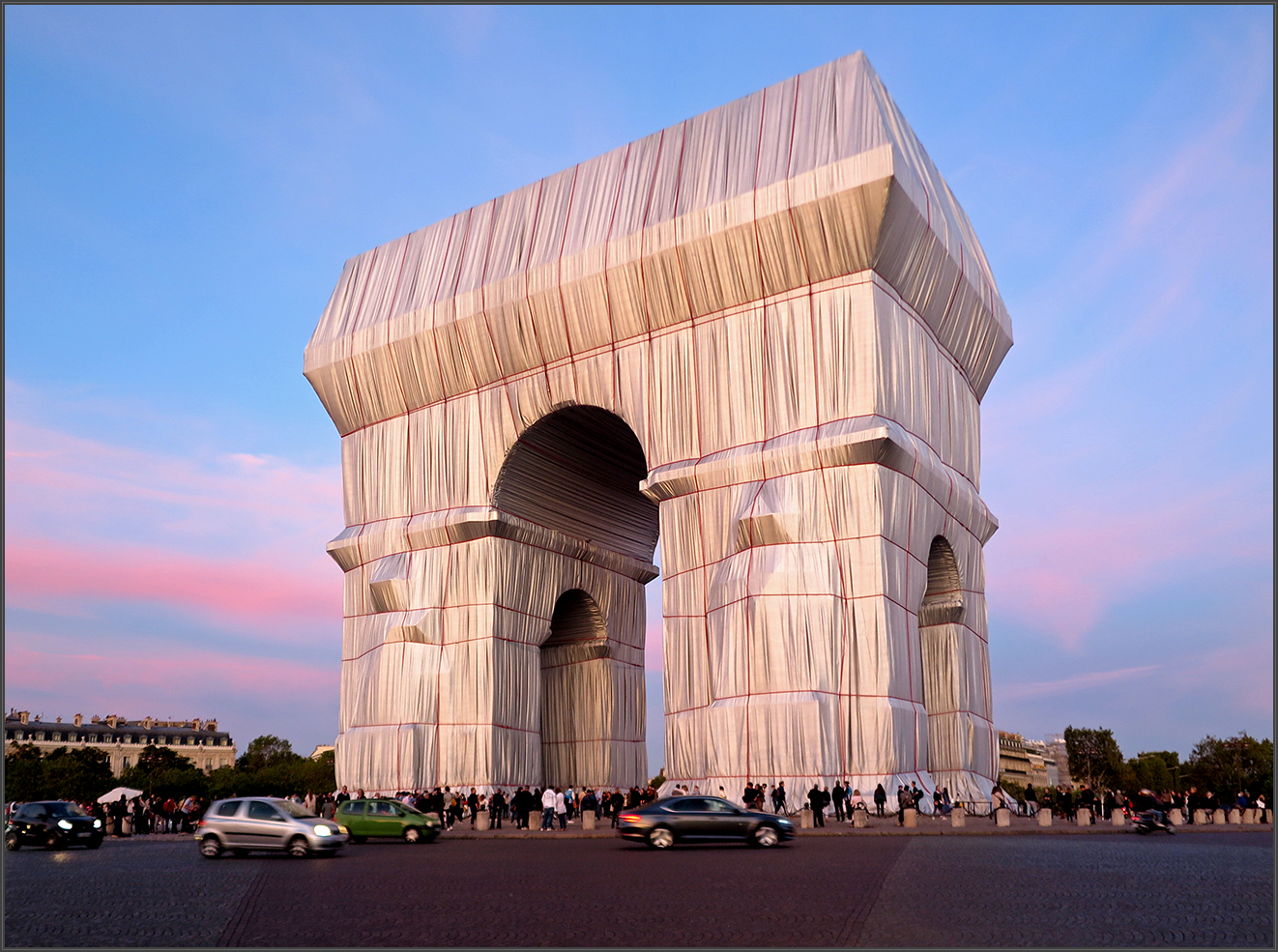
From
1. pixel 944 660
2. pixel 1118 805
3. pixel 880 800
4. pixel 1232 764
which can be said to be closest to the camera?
pixel 880 800

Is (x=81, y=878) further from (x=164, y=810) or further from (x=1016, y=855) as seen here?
(x=164, y=810)

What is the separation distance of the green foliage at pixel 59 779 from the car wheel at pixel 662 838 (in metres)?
85.6

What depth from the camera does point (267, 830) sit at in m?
20.9

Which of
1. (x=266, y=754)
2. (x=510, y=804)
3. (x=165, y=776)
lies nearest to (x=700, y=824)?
(x=510, y=804)

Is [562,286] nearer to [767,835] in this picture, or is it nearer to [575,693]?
[575,693]

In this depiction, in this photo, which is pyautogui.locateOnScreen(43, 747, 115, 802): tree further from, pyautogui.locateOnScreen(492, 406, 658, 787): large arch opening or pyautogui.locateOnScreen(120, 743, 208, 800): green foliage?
pyautogui.locateOnScreen(492, 406, 658, 787): large arch opening

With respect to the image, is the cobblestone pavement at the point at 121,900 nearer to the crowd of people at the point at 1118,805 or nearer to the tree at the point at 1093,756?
the crowd of people at the point at 1118,805

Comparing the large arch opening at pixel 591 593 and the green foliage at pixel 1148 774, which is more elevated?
the large arch opening at pixel 591 593

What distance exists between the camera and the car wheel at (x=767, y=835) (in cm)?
2059

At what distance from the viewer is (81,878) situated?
55.3 ft

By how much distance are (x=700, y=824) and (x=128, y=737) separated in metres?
143

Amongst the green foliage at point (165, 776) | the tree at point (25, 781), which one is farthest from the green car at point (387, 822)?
the tree at point (25, 781)

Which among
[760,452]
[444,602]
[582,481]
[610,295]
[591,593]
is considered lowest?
[444,602]

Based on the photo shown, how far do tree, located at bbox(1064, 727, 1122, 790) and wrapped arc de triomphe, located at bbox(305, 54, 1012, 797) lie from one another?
64.9m
